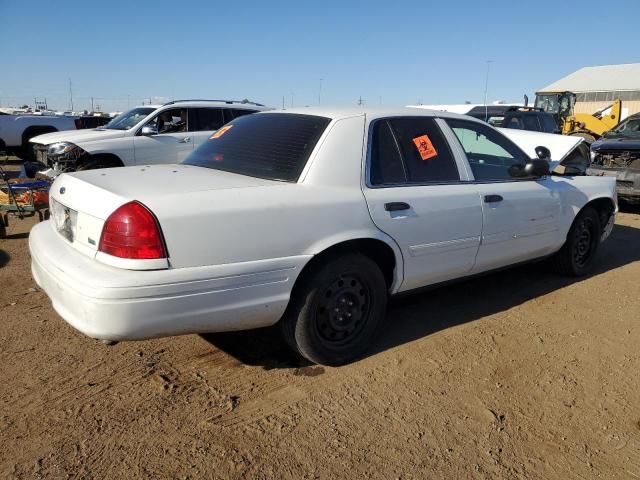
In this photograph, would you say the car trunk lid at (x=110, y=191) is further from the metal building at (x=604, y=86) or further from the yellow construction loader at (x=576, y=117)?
the metal building at (x=604, y=86)

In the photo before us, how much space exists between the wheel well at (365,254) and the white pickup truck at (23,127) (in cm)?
1340

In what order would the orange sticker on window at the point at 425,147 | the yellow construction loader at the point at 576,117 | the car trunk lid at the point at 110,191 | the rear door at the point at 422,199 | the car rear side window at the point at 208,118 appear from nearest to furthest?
1. the car trunk lid at the point at 110,191
2. the rear door at the point at 422,199
3. the orange sticker on window at the point at 425,147
4. the car rear side window at the point at 208,118
5. the yellow construction loader at the point at 576,117

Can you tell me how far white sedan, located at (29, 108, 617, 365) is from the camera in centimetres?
257

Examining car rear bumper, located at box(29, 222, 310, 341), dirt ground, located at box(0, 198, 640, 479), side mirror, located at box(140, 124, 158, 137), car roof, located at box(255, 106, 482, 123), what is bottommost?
dirt ground, located at box(0, 198, 640, 479)

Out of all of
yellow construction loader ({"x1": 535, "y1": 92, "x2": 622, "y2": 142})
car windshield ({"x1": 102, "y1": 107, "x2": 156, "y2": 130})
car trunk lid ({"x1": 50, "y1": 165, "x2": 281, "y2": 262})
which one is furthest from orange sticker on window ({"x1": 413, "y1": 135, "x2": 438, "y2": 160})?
yellow construction loader ({"x1": 535, "y1": 92, "x2": 622, "y2": 142})

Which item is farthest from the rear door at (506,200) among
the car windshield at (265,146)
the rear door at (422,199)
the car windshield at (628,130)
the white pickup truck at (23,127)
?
the white pickup truck at (23,127)

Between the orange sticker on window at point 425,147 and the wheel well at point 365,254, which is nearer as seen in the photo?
the wheel well at point 365,254

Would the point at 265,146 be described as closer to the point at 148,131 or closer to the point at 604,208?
the point at 604,208

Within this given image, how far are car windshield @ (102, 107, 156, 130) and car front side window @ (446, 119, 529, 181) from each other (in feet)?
20.4

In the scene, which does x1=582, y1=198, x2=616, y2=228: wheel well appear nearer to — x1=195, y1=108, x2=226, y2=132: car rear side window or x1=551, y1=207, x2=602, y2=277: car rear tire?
x1=551, y1=207, x2=602, y2=277: car rear tire

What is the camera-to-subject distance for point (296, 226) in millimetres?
2887

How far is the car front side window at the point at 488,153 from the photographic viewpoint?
4020 millimetres

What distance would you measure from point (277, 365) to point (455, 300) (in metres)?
1.88

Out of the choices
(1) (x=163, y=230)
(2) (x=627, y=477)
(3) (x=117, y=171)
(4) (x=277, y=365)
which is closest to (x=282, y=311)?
(4) (x=277, y=365)
